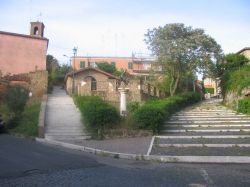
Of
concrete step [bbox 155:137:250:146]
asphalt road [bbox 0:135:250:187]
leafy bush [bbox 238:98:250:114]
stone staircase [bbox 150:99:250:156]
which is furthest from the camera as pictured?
leafy bush [bbox 238:98:250:114]

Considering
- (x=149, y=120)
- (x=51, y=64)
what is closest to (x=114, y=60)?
(x=51, y=64)

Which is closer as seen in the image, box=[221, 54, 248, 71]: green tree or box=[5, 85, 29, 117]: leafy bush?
box=[5, 85, 29, 117]: leafy bush

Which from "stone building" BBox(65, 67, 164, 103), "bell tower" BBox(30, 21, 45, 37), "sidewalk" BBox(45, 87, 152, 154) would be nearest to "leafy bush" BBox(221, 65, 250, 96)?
"stone building" BBox(65, 67, 164, 103)

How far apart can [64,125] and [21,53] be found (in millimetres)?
20688

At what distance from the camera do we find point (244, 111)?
22.2 m

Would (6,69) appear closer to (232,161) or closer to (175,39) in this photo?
(175,39)

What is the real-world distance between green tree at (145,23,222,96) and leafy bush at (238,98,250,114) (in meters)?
6.69

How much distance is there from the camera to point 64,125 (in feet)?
57.4

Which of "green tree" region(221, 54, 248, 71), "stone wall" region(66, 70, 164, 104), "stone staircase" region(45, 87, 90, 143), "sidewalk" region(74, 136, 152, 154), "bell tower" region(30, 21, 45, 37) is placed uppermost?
"bell tower" region(30, 21, 45, 37)

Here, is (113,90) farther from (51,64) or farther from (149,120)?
(51,64)

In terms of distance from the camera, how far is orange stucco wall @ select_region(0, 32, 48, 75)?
34.8 meters

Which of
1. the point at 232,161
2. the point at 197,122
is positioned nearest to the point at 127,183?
the point at 232,161

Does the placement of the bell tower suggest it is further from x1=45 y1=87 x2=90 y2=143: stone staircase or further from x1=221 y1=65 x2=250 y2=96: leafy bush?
x1=221 y1=65 x2=250 y2=96: leafy bush

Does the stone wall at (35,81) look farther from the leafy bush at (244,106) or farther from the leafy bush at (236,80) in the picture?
the leafy bush at (244,106)
